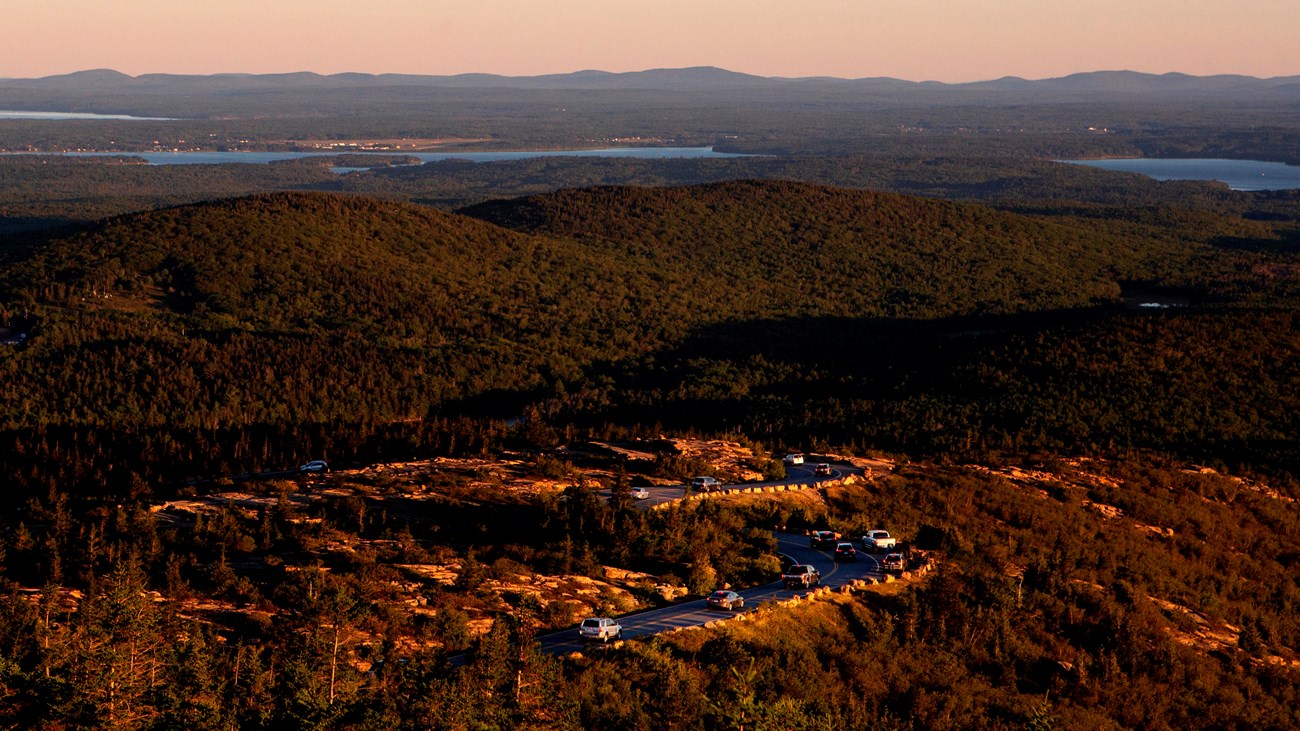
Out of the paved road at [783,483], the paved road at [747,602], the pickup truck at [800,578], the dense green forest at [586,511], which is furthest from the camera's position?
the paved road at [783,483]

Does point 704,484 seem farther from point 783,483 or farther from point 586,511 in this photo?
point 586,511

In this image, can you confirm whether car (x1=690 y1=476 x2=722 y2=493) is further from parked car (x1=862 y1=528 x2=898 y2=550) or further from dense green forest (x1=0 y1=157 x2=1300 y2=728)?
parked car (x1=862 y1=528 x2=898 y2=550)

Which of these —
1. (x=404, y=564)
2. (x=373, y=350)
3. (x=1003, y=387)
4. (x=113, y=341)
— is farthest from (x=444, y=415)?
(x=404, y=564)

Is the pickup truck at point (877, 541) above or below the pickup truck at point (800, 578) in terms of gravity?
below

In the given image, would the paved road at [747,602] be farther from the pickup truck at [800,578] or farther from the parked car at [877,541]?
the parked car at [877,541]

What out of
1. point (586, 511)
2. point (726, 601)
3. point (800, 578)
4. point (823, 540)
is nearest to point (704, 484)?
point (823, 540)

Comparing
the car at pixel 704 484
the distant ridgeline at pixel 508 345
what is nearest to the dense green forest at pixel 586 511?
the distant ridgeline at pixel 508 345

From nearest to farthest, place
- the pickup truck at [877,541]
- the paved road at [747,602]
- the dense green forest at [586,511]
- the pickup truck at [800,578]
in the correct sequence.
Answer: the dense green forest at [586,511] < the paved road at [747,602] < the pickup truck at [800,578] < the pickup truck at [877,541]
